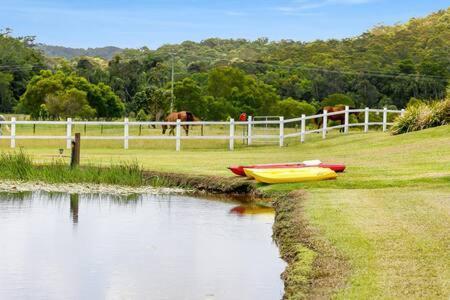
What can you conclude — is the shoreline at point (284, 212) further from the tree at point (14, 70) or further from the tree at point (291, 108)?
the tree at point (14, 70)

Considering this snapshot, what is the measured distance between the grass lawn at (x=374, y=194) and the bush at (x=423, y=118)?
38.9 inches

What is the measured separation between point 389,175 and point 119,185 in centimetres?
765

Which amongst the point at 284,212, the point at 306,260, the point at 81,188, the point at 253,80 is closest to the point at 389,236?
the point at 306,260

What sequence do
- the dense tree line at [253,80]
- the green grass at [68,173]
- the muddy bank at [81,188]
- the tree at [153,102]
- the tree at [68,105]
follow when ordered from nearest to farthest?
the muddy bank at [81,188] → the green grass at [68,173] → the tree at [153,102] → the tree at [68,105] → the dense tree line at [253,80]

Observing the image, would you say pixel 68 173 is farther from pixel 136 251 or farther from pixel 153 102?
pixel 153 102

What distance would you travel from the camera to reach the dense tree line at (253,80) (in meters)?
101

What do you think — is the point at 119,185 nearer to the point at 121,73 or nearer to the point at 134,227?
the point at 134,227

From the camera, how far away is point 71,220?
2141 centimetres

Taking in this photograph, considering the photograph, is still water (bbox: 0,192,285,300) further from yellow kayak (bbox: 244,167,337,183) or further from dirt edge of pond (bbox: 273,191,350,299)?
yellow kayak (bbox: 244,167,337,183)

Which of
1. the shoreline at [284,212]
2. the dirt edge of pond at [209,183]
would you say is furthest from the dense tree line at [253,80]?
the shoreline at [284,212]

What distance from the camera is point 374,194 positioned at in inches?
894

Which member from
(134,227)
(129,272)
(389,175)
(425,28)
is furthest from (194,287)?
(425,28)

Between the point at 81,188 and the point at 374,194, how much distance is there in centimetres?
900

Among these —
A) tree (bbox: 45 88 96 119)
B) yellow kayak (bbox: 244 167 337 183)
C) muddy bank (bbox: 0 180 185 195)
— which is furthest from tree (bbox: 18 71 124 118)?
yellow kayak (bbox: 244 167 337 183)
